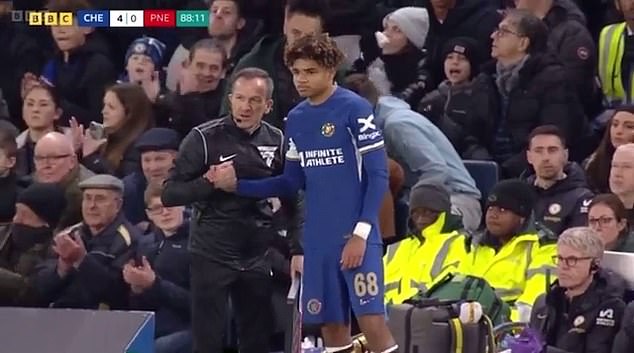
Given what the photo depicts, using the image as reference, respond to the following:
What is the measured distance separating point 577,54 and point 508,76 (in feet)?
1.43

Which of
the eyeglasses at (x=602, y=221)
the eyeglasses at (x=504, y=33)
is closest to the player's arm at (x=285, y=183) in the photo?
the eyeglasses at (x=602, y=221)

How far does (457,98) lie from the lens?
10.3 m

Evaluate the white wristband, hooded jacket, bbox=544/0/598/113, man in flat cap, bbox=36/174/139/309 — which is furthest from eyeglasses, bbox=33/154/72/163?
the white wristband

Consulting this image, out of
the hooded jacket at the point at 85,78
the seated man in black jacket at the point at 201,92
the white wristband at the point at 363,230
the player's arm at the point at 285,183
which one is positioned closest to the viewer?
the white wristband at the point at 363,230

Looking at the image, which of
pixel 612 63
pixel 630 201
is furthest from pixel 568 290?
pixel 612 63

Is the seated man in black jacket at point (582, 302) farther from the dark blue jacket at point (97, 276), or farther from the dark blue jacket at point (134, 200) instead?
the dark blue jacket at point (134, 200)

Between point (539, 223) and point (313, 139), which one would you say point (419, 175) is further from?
point (313, 139)

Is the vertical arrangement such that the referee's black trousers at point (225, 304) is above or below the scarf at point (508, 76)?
below

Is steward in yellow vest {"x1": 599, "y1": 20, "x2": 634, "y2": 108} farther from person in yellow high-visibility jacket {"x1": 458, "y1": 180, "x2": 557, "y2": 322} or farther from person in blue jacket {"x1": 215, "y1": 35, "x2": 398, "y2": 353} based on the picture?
person in blue jacket {"x1": 215, "y1": 35, "x2": 398, "y2": 353}

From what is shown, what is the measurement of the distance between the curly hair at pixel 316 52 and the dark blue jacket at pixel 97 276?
2.49 metres

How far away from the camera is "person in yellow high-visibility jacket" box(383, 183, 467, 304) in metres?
8.96

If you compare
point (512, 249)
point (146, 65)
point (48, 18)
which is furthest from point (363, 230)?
point (48, 18)

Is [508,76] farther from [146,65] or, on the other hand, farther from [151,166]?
[146,65]

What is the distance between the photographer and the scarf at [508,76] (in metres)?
10.1
